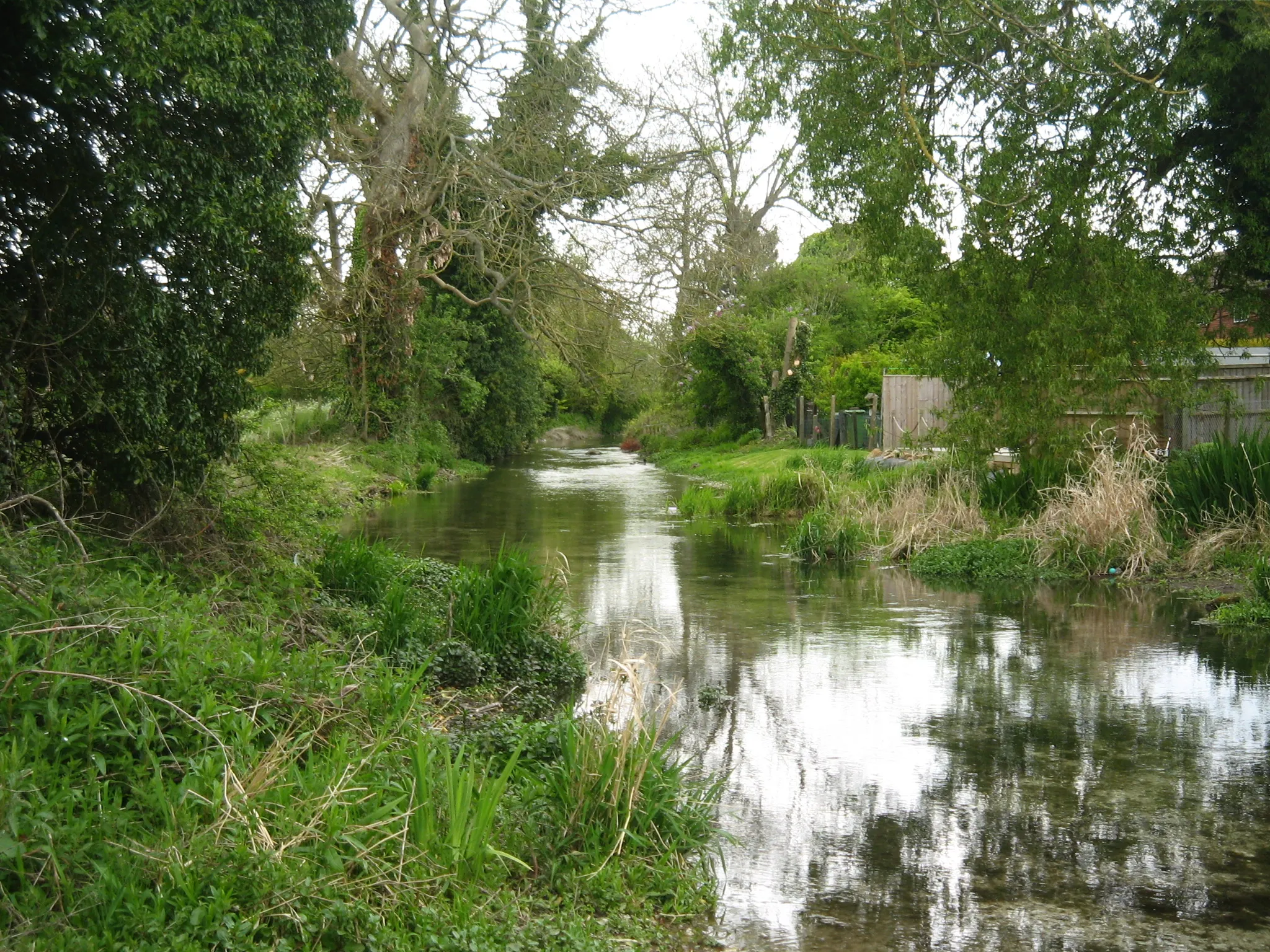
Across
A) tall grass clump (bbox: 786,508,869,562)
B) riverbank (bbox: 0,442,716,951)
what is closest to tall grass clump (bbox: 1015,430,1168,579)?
tall grass clump (bbox: 786,508,869,562)

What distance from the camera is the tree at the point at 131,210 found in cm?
740

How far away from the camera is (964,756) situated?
7664 millimetres

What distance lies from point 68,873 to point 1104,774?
18.6 feet

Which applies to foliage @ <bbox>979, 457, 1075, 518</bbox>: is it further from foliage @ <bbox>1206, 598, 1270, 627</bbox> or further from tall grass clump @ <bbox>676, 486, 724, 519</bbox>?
tall grass clump @ <bbox>676, 486, 724, 519</bbox>

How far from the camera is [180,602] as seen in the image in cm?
689

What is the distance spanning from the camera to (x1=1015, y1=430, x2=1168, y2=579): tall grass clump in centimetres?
1473

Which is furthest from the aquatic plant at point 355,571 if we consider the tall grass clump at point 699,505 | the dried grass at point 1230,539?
the tall grass clump at point 699,505

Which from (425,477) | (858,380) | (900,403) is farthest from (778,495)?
(858,380)

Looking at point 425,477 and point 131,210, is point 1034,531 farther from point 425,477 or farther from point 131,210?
point 425,477

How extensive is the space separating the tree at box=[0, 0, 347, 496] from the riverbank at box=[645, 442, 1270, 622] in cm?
992

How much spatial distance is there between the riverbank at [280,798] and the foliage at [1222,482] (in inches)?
387

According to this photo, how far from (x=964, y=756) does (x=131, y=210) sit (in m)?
6.25

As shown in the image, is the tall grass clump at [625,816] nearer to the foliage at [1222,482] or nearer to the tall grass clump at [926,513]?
the foliage at [1222,482]

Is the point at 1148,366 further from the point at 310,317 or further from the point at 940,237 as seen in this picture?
the point at 310,317
